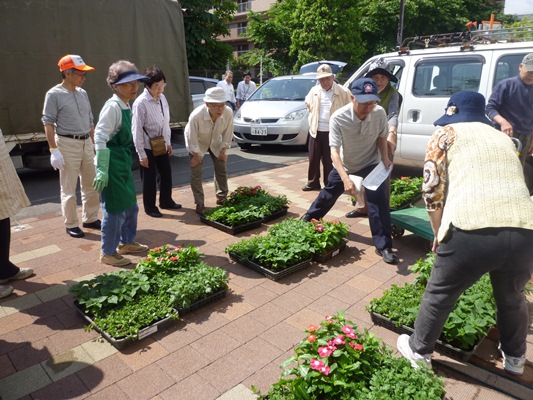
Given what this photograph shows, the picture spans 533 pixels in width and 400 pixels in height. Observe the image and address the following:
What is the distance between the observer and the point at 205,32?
19219mm

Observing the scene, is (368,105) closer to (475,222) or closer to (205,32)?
(475,222)

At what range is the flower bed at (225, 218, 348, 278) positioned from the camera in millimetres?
4078

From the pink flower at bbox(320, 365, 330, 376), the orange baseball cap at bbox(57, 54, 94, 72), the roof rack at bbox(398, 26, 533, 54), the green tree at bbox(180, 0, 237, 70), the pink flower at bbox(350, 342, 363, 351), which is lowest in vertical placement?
the pink flower at bbox(320, 365, 330, 376)

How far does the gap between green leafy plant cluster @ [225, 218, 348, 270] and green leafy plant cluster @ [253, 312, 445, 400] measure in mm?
1598

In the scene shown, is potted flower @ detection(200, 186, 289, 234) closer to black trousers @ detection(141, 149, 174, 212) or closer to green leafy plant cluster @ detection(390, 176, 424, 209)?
black trousers @ detection(141, 149, 174, 212)

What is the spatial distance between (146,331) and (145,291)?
1.41 ft

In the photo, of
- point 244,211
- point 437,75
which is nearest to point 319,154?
point 244,211

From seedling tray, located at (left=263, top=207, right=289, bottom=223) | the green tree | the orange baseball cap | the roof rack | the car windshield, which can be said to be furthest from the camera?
the green tree

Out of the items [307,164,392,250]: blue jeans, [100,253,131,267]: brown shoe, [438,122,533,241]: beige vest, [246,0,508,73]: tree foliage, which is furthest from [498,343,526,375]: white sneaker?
[246,0,508,73]: tree foliage

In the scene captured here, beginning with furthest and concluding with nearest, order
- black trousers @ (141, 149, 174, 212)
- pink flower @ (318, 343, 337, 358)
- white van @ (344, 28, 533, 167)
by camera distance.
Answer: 1. white van @ (344, 28, 533, 167)
2. black trousers @ (141, 149, 174, 212)
3. pink flower @ (318, 343, 337, 358)

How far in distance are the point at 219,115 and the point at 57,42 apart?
3960 mm

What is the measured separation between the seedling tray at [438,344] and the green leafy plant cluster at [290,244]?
106 cm

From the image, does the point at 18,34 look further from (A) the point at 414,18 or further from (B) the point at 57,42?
(A) the point at 414,18

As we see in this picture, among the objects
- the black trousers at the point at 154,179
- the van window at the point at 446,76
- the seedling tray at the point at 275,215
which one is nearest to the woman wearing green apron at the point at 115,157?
the black trousers at the point at 154,179
